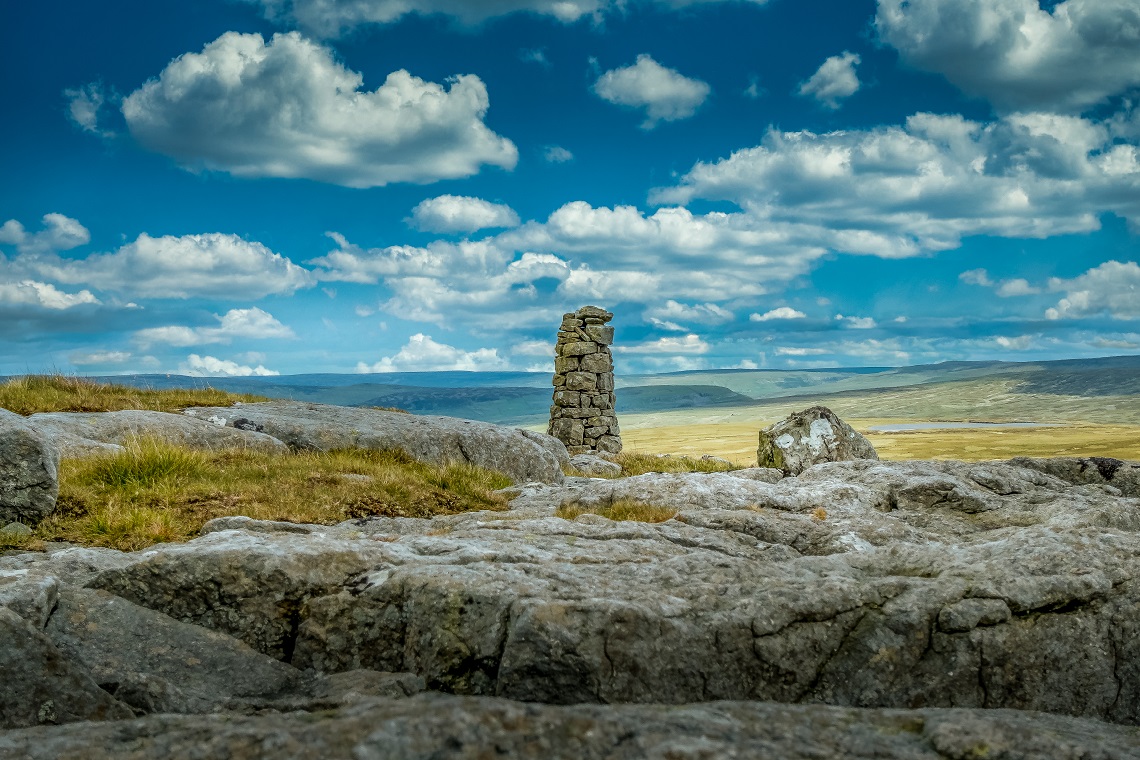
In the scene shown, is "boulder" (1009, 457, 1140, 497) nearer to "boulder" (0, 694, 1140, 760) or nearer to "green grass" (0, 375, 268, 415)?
"boulder" (0, 694, 1140, 760)

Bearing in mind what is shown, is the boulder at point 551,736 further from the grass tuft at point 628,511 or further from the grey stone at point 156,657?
the grass tuft at point 628,511

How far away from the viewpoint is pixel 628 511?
424 inches

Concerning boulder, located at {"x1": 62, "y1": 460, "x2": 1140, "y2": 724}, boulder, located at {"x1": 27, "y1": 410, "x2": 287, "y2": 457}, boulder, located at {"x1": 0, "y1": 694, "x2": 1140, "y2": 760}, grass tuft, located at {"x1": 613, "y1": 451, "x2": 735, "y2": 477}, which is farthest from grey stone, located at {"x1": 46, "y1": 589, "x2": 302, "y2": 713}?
grass tuft, located at {"x1": 613, "y1": 451, "x2": 735, "y2": 477}

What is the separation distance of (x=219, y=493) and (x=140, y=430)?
603cm

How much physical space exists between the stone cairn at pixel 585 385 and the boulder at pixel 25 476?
29120 millimetres

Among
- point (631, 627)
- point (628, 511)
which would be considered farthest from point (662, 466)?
point (631, 627)

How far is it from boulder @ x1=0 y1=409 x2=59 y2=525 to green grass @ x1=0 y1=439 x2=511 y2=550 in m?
0.27

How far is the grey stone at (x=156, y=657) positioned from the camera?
5.76 m

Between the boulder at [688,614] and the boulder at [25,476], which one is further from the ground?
the boulder at [25,476]

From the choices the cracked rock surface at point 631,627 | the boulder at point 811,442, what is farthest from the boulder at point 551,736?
the boulder at point 811,442

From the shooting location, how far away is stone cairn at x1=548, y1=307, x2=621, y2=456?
4016 cm

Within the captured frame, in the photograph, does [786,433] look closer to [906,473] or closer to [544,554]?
[906,473]

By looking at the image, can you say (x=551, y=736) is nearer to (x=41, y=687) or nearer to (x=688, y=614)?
(x=688, y=614)

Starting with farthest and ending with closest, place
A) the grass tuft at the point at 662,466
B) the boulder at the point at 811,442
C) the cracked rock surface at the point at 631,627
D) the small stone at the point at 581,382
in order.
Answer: the small stone at the point at 581,382 → the grass tuft at the point at 662,466 → the boulder at the point at 811,442 → the cracked rock surface at the point at 631,627
